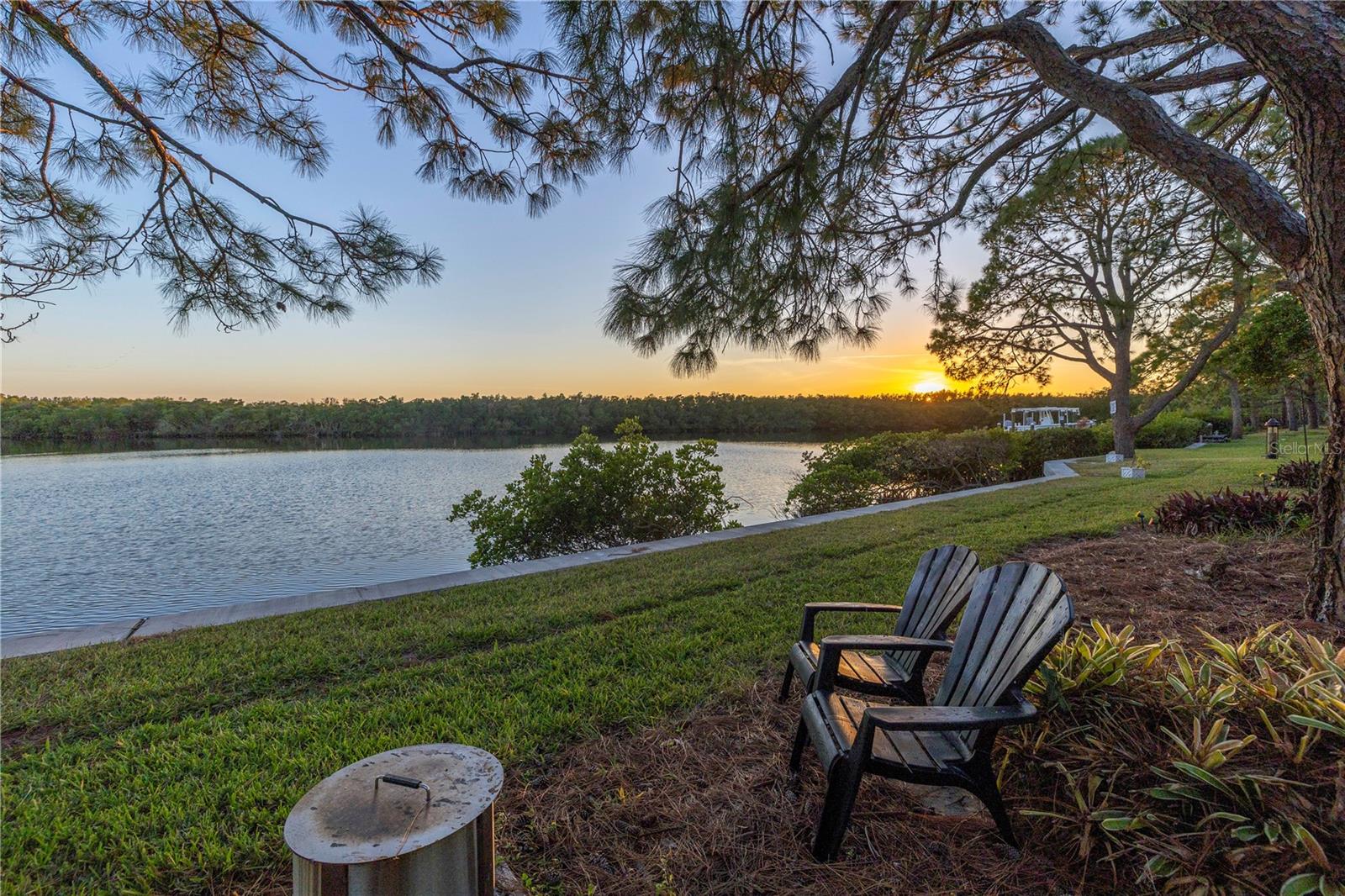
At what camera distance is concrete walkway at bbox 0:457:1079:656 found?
12.3ft

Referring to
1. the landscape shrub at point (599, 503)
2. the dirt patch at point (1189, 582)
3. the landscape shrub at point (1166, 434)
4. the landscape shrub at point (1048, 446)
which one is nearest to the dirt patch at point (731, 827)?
the dirt patch at point (1189, 582)

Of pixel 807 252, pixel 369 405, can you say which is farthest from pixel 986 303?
pixel 369 405

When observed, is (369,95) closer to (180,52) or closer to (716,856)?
(180,52)

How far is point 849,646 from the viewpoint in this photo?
203 cm

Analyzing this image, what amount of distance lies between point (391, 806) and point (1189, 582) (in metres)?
4.91

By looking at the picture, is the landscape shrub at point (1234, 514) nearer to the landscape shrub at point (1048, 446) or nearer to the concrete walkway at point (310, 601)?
the concrete walkway at point (310, 601)

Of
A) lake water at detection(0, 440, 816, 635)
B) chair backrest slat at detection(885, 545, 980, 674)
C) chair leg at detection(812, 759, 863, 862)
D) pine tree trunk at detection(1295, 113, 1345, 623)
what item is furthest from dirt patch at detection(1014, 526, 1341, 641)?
lake water at detection(0, 440, 816, 635)

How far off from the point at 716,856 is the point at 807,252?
3.76 meters

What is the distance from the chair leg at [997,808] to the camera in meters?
1.71

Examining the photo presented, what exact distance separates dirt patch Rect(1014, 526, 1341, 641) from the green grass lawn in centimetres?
101

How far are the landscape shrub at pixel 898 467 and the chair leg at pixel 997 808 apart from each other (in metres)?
8.50

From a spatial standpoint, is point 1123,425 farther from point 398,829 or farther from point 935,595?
point 398,829

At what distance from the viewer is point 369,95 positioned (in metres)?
4.36

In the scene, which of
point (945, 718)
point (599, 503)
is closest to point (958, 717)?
point (945, 718)
